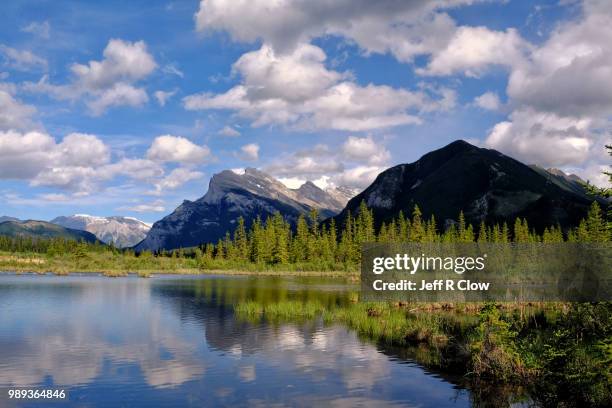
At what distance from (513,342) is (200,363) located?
733 inches

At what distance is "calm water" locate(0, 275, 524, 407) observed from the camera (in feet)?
80.6

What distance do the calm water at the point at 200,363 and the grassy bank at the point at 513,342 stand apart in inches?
91.7

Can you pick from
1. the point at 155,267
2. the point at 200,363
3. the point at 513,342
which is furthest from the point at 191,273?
the point at 513,342

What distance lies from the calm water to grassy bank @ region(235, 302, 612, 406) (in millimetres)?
2330

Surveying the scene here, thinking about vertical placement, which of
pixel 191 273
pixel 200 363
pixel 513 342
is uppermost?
pixel 513 342

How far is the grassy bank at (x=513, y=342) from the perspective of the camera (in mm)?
23453

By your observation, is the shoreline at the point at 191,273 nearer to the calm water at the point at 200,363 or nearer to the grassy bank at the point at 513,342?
the calm water at the point at 200,363

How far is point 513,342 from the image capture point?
27.8m

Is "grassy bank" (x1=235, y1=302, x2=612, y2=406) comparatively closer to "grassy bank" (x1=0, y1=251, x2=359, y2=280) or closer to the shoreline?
the shoreline

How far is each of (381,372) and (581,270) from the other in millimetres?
37921

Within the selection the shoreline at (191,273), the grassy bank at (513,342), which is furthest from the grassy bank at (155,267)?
the grassy bank at (513,342)

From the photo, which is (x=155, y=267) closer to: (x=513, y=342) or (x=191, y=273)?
(x=191, y=273)

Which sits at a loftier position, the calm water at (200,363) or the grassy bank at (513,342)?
the grassy bank at (513,342)

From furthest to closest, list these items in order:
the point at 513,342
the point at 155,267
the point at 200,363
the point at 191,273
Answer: the point at 155,267, the point at 191,273, the point at 200,363, the point at 513,342
